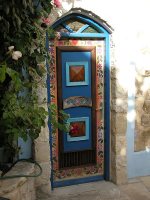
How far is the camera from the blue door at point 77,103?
13.5ft

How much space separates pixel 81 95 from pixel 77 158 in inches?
36.6

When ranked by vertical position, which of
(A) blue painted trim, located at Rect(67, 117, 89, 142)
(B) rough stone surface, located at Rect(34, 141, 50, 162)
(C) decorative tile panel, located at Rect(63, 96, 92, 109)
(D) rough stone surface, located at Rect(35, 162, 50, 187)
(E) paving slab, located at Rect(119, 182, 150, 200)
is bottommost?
(E) paving slab, located at Rect(119, 182, 150, 200)

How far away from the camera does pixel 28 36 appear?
10.4 ft

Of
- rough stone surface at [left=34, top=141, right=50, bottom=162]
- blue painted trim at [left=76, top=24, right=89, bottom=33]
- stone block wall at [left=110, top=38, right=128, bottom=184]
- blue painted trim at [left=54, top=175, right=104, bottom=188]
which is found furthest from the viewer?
blue painted trim at [left=54, top=175, right=104, bottom=188]

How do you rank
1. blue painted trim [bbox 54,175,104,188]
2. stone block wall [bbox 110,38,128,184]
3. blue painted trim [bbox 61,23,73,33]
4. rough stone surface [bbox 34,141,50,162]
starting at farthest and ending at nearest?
blue painted trim [bbox 54,175,104,188] < stone block wall [bbox 110,38,128,184] < blue painted trim [bbox 61,23,73,33] < rough stone surface [bbox 34,141,50,162]

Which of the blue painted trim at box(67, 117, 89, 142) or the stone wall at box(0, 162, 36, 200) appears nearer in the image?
the stone wall at box(0, 162, 36, 200)

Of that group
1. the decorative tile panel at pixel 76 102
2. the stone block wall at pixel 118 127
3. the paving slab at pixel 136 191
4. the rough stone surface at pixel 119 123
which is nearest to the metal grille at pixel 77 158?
the stone block wall at pixel 118 127

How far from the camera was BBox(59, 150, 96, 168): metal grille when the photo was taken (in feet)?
14.1

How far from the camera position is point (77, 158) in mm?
4367

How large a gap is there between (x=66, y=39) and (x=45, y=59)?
0.57 metres

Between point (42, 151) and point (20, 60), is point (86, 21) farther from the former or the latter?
point (42, 151)

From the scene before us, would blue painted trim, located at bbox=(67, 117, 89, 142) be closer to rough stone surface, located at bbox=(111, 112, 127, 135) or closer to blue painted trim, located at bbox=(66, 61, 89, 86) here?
rough stone surface, located at bbox=(111, 112, 127, 135)

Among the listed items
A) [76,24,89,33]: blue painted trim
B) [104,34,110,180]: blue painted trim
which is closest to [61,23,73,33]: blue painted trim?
Result: [76,24,89,33]: blue painted trim

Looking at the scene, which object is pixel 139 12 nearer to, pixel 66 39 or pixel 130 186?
pixel 66 39
